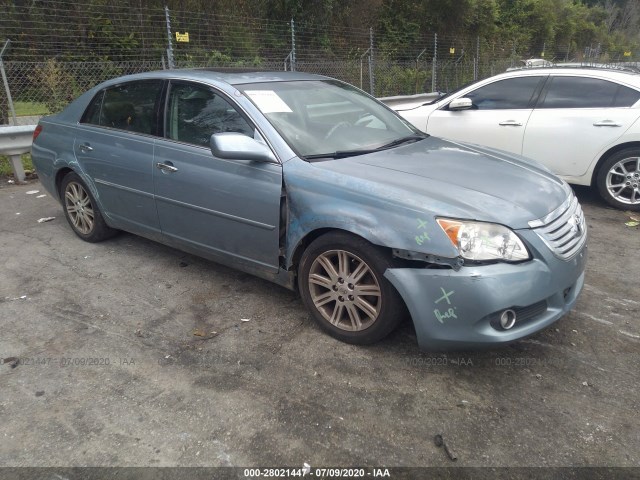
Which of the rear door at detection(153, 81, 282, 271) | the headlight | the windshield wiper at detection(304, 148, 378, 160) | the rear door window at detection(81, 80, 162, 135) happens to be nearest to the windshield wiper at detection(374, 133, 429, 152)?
the windshield wiper at detection(304, 148, 378, 160)

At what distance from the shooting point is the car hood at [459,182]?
2822 millimetres

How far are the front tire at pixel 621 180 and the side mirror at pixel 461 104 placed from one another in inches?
66.0

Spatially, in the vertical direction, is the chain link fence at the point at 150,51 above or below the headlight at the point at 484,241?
above

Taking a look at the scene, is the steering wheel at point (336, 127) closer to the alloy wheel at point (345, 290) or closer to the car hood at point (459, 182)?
the car hood at point (459, 182)

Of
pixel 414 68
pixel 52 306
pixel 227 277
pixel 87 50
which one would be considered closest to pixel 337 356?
pixel 227 277

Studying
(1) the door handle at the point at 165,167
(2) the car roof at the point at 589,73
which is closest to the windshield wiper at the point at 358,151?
(1) the door handle at the point at 165,167

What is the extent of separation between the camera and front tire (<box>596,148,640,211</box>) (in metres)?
5.69

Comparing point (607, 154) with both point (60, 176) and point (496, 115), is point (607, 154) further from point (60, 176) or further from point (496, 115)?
point (60, 176)

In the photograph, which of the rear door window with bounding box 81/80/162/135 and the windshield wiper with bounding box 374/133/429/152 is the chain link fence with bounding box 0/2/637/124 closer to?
the rear door window with bounding box 81/80/162/135

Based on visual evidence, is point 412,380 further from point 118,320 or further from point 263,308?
point 118,320

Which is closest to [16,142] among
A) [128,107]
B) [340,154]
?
[128,107]

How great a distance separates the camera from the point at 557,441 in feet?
7.97

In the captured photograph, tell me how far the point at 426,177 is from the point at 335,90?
1479 millimetres

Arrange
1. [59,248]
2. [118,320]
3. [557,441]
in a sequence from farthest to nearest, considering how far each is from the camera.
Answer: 1. [59,248]
2. [118,320]
3. [557,441]
